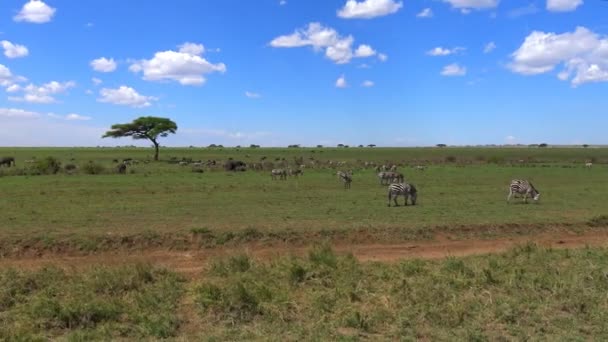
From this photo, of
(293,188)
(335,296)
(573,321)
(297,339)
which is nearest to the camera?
(297,339)

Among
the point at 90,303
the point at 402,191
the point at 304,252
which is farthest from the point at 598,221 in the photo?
the point at 90,303

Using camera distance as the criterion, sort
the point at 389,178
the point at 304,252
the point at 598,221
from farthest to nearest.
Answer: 1. the point at 389,178
2. the point at 598,221
3. the point at 304,252

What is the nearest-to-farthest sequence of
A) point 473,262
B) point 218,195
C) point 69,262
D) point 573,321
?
point 573,321 < point 473,262 < point 69,262 < point 218,195

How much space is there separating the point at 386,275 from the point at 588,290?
12.4 ft

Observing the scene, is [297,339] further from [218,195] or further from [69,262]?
[218,195]

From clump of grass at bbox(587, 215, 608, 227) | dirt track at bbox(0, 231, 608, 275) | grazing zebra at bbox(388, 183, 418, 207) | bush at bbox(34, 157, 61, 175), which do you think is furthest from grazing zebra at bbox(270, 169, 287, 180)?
dirt track at bbox(0, 231, 608, 275)

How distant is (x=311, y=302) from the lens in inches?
367

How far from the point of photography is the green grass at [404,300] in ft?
26.5

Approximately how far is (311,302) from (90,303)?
369cm

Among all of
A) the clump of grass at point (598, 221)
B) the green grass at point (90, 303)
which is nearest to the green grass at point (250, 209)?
the clump of grass at point (598, 221)

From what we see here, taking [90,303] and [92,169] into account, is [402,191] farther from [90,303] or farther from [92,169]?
[92,169]

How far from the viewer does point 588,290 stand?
9.92 metres

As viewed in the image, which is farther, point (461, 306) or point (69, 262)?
point (69, 262)

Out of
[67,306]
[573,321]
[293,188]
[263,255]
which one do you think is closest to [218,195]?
[293,188]
